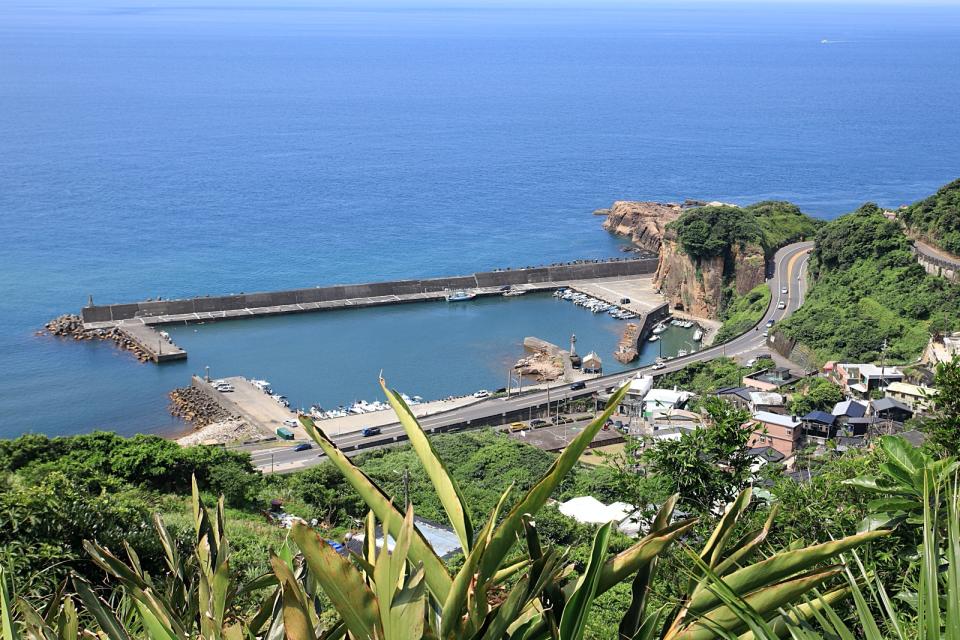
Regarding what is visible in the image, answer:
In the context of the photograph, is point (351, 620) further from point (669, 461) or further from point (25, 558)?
point (669, 461)

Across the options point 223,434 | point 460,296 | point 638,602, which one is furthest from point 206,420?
point 638,602

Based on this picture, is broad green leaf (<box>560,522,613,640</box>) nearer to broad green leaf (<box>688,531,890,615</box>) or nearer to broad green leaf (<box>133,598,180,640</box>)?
broad green leaf (<box>688,531,890,615</box>)

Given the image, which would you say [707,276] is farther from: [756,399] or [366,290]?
[756,399]

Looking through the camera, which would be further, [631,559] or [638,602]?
[638,602]

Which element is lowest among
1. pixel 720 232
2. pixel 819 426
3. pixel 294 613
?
pixel 819 426

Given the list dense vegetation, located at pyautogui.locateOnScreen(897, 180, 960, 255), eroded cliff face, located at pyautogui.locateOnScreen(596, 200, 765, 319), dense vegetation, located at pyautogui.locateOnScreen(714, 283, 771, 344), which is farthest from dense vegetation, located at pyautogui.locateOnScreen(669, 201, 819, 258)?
dense vegetation, located at pyautogui.locateOnScreen(897, 180, 960, 255)

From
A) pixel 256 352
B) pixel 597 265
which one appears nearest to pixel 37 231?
pixel 256 352
